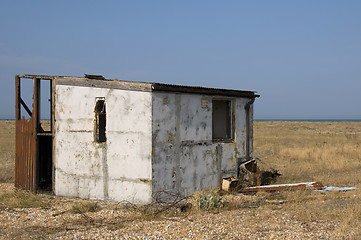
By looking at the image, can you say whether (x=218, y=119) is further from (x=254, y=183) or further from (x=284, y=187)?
(x=284, y=187)

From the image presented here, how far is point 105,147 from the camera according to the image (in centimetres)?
1068

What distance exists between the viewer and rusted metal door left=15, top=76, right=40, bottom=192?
39.4 ft

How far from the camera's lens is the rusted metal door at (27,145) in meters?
12.0

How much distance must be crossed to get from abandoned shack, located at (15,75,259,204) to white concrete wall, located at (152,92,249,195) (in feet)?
0.09

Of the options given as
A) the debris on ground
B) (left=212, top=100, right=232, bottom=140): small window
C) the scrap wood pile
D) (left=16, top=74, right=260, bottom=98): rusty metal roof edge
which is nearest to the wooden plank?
the scrap wood pile

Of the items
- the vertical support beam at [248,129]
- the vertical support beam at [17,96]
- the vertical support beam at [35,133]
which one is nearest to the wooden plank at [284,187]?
the vertical support beam at [248,129]

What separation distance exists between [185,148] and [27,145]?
5204 mm

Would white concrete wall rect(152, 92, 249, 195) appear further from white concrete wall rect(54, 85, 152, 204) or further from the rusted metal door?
the rusted metal door

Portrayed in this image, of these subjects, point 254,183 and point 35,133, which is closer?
point 35,133

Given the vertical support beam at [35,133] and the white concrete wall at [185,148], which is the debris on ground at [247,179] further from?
the vertical support beam at [35,133]

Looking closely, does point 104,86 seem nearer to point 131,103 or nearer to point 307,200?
Answer: point 131,103

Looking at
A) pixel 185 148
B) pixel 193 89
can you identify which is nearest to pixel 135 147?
pixel 185 148

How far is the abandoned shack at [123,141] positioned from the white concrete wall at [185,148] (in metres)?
0.03

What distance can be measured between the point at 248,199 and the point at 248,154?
10.1ft
